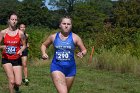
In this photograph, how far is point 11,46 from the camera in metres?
9.37

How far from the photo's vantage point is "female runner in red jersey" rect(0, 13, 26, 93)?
9.35 meters

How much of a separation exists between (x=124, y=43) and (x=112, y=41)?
30.2 inches

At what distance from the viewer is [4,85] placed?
516 inches

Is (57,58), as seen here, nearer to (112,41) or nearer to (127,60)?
(127,60)

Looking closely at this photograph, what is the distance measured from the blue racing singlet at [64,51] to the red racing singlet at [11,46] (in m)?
2.01

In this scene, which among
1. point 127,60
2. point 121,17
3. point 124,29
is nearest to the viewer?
point 127,60

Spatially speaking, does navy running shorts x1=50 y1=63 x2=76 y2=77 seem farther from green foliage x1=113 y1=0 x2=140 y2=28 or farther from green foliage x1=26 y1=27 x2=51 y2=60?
green foliage x1=113 y1=0 x2=140 y2=28

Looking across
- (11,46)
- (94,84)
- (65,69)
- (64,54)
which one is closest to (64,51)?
(64,54)

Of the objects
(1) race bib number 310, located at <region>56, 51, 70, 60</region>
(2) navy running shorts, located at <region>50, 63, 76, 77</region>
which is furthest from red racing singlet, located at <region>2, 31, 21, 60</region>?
(1) race bib number 310, located at <region>56, 51, 70, 60</region>

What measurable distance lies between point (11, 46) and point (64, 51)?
7.30 ft

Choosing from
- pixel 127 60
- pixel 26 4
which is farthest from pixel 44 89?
pixel 26 4

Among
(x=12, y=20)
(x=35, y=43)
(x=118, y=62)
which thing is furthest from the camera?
(x=35, y=43)

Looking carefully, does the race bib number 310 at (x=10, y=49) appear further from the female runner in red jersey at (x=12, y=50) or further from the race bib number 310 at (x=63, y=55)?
the race bib number 310 at (x=63, y=55)

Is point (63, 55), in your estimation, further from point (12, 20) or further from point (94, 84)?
point (94, 84)
